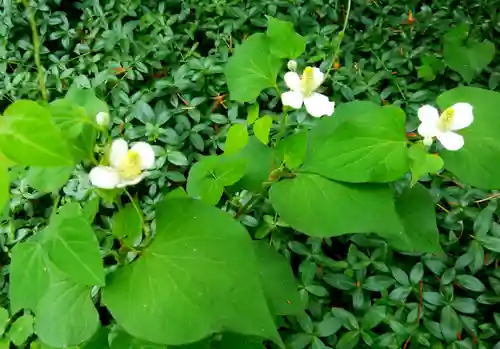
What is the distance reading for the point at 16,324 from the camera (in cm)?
109

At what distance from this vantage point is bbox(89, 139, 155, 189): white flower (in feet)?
2.19

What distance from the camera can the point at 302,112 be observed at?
1286mm

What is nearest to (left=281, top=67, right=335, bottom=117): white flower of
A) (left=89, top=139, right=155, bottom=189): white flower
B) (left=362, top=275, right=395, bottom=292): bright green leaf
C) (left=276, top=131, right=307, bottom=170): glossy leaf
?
(left=276, top=131, right=307, bottom=170): glossy leaf

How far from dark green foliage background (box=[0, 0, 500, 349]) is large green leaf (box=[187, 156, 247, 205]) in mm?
183

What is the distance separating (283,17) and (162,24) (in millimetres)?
326

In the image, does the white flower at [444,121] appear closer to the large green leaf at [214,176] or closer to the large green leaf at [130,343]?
the large green leaf at [214,176]

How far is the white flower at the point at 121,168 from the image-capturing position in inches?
26.3

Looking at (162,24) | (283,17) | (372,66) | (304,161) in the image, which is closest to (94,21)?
(162,24)

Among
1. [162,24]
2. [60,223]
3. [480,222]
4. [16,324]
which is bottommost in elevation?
[16,324]

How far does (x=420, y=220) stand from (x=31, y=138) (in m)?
0.59

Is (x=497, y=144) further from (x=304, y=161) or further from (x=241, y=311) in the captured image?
(x=241, y=311)

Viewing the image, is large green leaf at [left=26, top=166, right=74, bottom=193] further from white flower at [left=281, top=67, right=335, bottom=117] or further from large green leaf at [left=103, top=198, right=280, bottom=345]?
white flower at [left=281, top=67, right=335, bottom=117]

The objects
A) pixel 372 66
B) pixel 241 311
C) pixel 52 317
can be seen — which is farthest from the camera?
pixel 372 66

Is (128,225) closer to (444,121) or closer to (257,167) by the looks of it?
(257,167)
